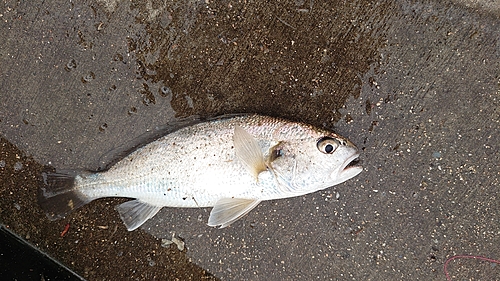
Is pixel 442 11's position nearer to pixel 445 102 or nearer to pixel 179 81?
pixel 445 102

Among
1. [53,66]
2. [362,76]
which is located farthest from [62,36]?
[362,76]

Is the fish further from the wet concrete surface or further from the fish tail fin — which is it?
the wet concrete surface

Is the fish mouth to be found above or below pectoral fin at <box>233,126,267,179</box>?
above

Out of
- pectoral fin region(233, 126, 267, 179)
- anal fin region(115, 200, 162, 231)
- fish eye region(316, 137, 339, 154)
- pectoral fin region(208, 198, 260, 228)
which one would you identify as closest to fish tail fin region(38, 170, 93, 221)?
anal fin region(115, 200, 162, 231)

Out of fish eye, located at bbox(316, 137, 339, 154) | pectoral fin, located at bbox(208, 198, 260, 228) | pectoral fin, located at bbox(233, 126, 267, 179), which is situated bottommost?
pectoral fin, located at bbox(208, 198, 260, 228)

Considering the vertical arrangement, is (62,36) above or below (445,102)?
below

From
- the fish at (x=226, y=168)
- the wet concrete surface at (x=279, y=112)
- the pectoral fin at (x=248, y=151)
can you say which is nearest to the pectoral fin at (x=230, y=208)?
the fish at (x=226, y=168)

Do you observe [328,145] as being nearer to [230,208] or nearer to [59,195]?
[230,208]
